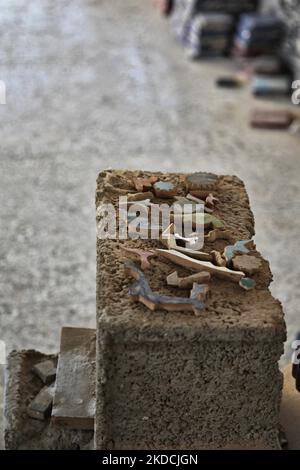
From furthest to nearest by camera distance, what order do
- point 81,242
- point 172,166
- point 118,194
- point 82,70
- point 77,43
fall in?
point 77,43 → point 82,70 → point 172,166 → point 81,242 → point 118,194

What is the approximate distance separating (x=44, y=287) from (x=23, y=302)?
0.21 meters

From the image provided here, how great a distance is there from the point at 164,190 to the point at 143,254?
47 cm

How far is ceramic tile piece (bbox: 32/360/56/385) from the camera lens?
3545 millimetres

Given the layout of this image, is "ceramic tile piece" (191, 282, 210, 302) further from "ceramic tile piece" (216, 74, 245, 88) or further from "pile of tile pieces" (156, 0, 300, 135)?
"ceramic tile piece" (216, 74, 245, 88)

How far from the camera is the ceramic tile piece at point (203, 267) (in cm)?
288

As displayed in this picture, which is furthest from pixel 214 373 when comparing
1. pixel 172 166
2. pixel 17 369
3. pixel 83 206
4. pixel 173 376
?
pixel 172 166

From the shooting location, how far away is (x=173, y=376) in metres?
2.70

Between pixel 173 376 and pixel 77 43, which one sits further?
pixel 77 43

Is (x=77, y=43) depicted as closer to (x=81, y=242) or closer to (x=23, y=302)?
(x=81, y=242)

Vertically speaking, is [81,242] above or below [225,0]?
below

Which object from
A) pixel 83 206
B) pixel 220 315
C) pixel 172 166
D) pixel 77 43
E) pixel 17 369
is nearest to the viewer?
pixel 220 315

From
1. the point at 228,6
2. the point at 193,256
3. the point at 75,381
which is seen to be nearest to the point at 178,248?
the point at 193,256

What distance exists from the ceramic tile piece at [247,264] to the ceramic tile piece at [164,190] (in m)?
0.51

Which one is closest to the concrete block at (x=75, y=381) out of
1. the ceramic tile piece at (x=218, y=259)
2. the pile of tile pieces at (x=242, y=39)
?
the ceramic tile piece at (x=218, y=259)
